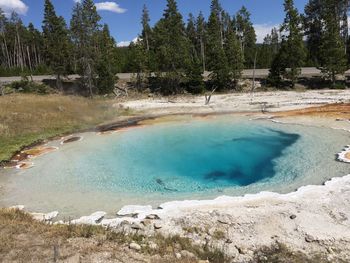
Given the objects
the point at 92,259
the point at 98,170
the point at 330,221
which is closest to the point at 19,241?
the point at 92,259

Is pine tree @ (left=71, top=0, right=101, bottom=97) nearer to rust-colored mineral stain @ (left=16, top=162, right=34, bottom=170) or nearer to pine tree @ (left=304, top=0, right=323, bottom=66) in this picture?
rust-colored mineral stain @ (left=16, top=162, right=34, bottom=170)

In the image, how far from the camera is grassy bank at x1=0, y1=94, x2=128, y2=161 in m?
25.5

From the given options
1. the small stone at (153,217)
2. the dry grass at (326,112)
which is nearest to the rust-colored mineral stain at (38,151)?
the small stone at (153,217)

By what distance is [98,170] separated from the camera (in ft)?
64.1

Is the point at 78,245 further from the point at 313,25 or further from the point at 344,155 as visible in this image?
the point at 313,25

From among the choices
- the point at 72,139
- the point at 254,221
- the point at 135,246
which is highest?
the point at 135,246

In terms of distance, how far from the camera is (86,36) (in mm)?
44312

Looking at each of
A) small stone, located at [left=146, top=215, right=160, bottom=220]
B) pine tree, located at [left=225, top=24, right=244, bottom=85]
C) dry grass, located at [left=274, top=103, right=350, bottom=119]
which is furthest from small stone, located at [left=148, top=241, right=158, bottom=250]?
pine tree, located at [left=225, top=24, right=244, bottom=85]

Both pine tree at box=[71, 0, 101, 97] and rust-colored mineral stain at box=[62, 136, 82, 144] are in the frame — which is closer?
rust-colored mineral stain at box=[62, 136, 82, 144]

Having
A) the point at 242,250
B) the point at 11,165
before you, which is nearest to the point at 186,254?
the point at 242,250

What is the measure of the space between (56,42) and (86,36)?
6.29 meters

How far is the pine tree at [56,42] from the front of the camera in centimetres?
4697

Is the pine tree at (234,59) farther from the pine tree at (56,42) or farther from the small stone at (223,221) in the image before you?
the small stone at (223,221)

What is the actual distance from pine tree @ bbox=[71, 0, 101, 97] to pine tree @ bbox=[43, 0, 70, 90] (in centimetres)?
228
